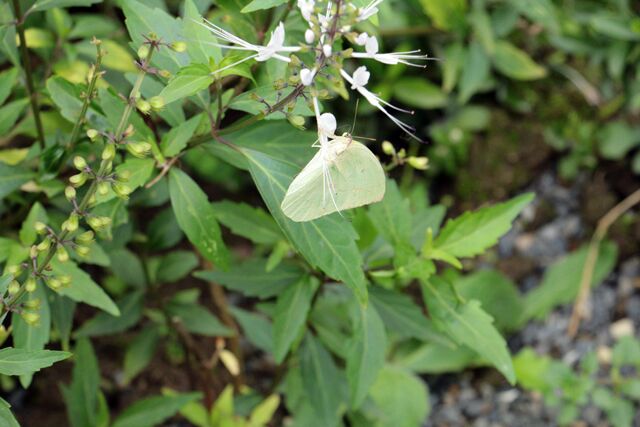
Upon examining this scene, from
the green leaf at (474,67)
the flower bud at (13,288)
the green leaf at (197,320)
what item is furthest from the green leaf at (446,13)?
the flower bud at (13,288)

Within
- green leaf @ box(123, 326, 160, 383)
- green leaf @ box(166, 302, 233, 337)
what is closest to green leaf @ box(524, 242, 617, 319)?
green leaf @ box(166, 302, 233, 337)

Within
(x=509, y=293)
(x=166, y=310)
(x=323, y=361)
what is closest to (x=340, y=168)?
(x=323, y=361)

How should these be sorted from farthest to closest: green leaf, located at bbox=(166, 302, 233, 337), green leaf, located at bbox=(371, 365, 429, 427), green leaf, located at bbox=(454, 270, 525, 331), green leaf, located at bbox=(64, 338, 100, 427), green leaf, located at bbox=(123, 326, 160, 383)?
green leaf, located at bbox=(454, 270, 525, 331) → green leaf, located at bbox=(371, 365, 429, 427) → green leaf, located at bbox=(123, 326, 160, 383) → green leaf, located at bbox=(166, 302, 233, 337) → green leaf, located at bbox=(64, 338, 100, 427)

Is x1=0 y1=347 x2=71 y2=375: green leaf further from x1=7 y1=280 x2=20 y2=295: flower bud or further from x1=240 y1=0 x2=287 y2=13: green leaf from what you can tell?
x1=240 y1=0 x2=287 y2=13: green leaf

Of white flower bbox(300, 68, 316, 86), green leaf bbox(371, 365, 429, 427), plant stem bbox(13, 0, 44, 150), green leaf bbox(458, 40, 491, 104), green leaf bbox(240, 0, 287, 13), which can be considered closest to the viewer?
white flower bbox(300, 68, 316, 86)

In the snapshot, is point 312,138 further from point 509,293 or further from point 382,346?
point 509,293

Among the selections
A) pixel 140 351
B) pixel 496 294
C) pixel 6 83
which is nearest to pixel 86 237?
pixel 6 83
